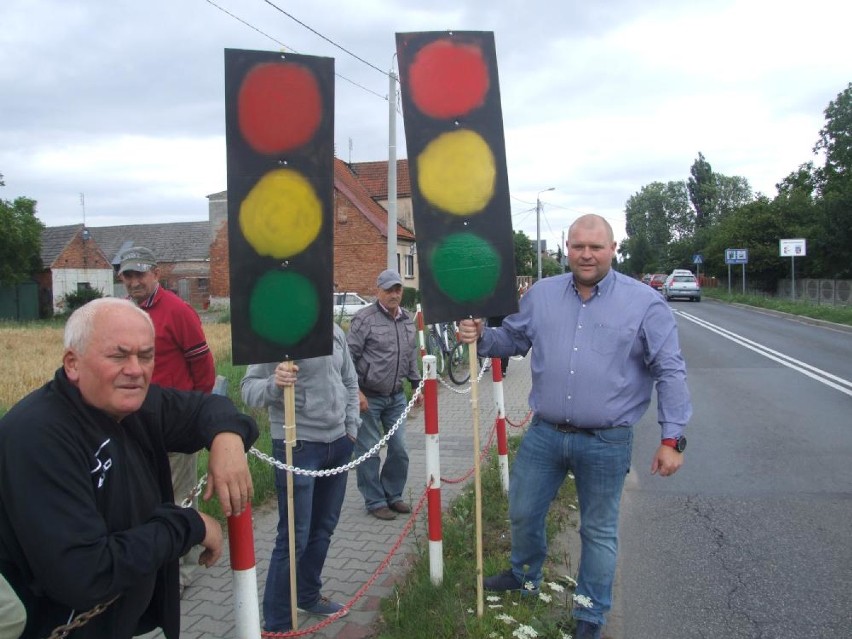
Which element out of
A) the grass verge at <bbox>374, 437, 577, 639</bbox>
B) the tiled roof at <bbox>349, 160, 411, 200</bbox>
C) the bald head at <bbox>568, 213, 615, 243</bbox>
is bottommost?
the grass verge at <bbox>374, 437, 577, 639</bbox>

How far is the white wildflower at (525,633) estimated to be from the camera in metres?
3.41

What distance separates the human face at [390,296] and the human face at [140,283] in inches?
69.0

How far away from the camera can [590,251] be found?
139 inches

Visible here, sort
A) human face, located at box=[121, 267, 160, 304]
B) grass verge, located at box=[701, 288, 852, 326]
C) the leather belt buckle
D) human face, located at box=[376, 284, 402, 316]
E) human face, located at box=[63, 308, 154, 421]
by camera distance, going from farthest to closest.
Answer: grass verge, located at box=[701, 288, 852, 326]
human face, located at box=[376, 284, 402, 316]
human face, located at box=[121, 267, 160, 304]
the leather belt buckle
human face, located at box=[63, 308, 154, 421]

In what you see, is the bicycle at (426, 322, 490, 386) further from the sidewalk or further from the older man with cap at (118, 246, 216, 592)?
the older man with cap at (118, 246, 216, 592)

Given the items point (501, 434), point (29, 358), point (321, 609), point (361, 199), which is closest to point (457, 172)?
point (321, 609)

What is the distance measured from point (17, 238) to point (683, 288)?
39086mm

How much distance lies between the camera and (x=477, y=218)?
3564mm

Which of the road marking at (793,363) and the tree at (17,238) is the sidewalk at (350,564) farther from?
the tree at (17,238)

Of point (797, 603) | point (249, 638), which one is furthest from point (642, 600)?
point (249, 638)

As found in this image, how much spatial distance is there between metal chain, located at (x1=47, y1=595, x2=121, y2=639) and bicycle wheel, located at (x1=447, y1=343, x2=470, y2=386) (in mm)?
9822

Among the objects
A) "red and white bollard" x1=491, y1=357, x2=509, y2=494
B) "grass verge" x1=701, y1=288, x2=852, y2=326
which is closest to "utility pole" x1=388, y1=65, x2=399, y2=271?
"red and white bollard" x1=491, y1=357, x2=509, y2=494

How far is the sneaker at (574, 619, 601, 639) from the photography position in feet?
11.2

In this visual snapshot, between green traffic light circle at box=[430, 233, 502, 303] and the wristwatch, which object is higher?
green traffic light circle at box=[430, 233, 502, 303]
